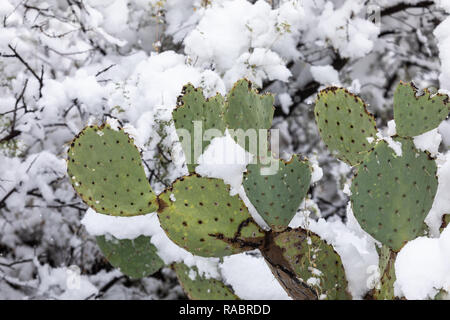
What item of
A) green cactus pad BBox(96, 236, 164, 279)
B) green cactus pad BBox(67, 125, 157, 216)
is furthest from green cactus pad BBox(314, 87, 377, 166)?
green cactus pad BBox(96, 236, 164, 279)

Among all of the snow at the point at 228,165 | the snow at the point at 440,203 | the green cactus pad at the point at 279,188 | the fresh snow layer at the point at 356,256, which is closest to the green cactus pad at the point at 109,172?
the snow at the point at 228,165

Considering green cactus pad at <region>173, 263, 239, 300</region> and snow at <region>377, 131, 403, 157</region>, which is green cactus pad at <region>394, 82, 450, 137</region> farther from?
green cactus pad at <region>173, 263, 239, 300</region>

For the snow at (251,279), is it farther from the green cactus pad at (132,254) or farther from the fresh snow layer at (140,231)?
the green cactus pad at (132,254)

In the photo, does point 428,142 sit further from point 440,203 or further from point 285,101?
point 285,101

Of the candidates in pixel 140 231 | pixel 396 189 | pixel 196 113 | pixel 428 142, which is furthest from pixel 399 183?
pixel 140 231

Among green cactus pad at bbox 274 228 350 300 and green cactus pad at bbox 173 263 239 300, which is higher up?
green cactus pad at bbox 274 228 350 300

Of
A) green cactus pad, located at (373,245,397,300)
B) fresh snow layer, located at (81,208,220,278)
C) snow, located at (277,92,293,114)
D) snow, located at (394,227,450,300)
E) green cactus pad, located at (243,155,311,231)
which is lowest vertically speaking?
fresh snow layer, located at (81,208,220,278)
